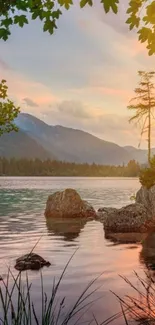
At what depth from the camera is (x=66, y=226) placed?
35.4 meters

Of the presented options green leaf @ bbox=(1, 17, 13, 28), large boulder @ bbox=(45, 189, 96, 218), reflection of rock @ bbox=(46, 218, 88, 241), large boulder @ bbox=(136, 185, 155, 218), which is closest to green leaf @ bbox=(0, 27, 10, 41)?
green leaf @ bbox=(1, 17, 13, 28)

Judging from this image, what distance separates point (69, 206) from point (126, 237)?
571 inches

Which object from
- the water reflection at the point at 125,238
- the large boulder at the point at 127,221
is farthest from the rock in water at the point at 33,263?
the large boulder at the point at 127,221

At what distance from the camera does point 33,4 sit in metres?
6.03

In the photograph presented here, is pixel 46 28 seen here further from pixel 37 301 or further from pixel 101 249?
pixel 101 249

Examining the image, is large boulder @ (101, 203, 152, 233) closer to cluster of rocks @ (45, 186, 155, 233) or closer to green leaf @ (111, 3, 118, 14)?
cluster of rocks @ (45, 186, 155, 233)

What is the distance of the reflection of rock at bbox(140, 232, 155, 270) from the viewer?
19.9m

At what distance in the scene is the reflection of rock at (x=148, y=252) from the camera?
19850 mm

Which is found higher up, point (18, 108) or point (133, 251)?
point (18, 108)

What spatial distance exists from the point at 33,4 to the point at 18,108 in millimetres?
13730

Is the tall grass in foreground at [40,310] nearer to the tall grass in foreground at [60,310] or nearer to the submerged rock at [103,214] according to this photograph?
the tall grass in foreground at [60,310]

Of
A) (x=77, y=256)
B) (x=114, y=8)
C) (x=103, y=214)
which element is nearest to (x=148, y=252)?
(x=77, y=256)

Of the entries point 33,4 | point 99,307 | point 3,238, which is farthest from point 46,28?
point 3,238

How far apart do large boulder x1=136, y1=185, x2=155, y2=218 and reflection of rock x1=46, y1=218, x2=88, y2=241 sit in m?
5.27
